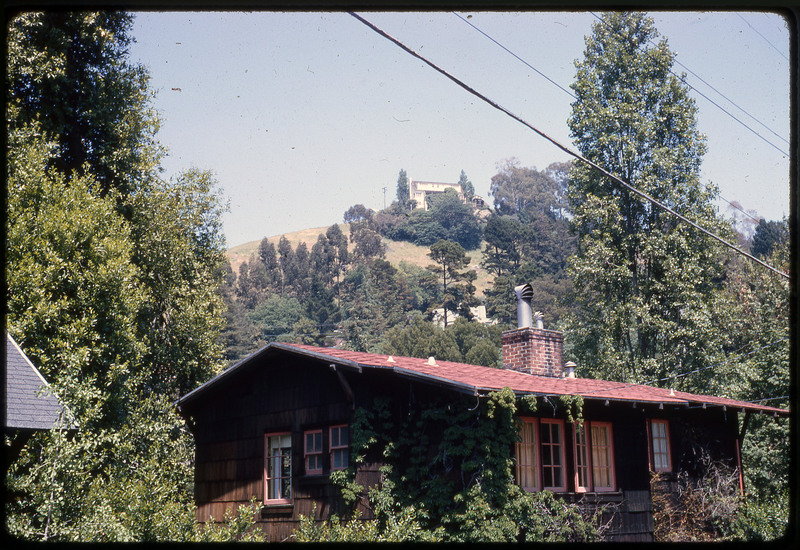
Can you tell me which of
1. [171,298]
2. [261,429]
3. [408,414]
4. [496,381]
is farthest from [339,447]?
[171,298]

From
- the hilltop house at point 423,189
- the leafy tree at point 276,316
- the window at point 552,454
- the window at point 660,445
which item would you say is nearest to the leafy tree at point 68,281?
the window at point 552,454

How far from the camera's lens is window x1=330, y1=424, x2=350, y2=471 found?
46.0 ft

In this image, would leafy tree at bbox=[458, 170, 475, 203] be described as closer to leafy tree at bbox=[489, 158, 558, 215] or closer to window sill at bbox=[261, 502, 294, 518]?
leafy tree at bbox=[489, 158, 558, 215]

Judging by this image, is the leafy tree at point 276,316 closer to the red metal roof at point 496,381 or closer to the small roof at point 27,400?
the small roof at point 27,400

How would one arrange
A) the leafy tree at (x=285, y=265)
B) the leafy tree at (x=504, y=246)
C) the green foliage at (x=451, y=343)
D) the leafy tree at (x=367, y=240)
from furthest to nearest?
the leafy tree at (x=367, y=240) → the leafy tree at (x=285, y=265) → the leafy tree at (x=504, y=246) → the green foliage at (x=451, y=343)

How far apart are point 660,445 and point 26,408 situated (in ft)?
42.8

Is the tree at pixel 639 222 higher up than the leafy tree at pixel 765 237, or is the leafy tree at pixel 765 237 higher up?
the leafy tree at pixel 765 237

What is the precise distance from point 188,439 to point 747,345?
2744 centimetres

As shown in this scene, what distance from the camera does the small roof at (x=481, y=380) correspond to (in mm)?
12336

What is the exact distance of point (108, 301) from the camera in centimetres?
2038

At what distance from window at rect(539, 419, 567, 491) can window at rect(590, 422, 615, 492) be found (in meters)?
1.06

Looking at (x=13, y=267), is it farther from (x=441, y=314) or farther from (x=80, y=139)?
(x=441, y=314)

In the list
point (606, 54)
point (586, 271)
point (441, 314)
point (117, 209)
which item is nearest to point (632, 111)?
point (606, 54)

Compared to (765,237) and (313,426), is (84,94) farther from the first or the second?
(765,237)
